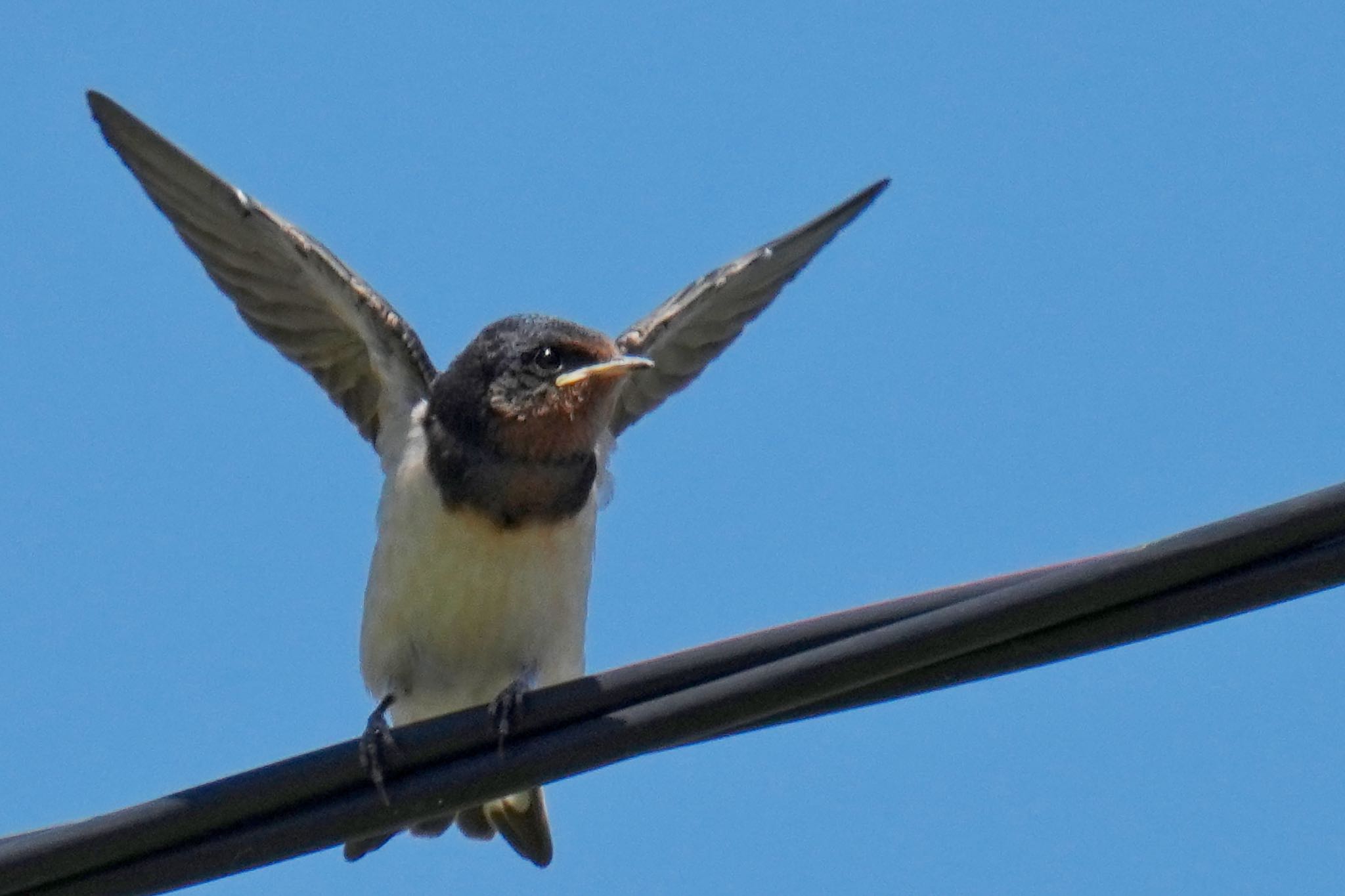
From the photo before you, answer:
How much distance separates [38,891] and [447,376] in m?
3.38

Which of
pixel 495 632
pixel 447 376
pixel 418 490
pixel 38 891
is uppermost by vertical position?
pixel 447 376

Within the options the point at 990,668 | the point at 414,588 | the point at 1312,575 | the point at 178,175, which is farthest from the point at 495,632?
the point at 1312,575

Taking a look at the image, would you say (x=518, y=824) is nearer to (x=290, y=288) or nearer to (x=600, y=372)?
(x=600, y=372)

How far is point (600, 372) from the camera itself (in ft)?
21.2

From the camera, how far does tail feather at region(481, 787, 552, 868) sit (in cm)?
678

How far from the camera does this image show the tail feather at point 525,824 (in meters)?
6.78

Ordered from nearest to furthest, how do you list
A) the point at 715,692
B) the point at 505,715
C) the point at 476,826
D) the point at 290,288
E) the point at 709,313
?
the point at 715,692 < the point at 505,715 < the point at 476,826 < the point at 290,288 < the point at 709,313

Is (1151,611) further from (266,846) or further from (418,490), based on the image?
Result: (418,490)

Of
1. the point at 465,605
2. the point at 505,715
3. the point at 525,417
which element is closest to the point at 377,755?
the point at 505,715

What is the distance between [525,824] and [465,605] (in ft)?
3.15

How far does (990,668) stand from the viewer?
346cm

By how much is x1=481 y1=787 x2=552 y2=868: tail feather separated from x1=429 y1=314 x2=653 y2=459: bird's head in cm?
118

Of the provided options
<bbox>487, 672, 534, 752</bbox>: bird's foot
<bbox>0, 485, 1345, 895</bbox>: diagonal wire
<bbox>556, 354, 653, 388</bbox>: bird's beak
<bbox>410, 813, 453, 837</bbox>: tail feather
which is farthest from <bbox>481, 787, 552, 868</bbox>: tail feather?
<bbox>0, 485, 1345, 895</bbox>: diagonal wire

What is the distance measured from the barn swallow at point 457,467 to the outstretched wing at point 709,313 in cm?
55
